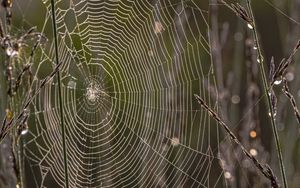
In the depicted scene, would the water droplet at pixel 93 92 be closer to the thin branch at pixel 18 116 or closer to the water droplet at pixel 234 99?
the water droplet at pixel 234 99

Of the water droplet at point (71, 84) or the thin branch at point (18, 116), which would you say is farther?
the water droplet at point (71, 84)

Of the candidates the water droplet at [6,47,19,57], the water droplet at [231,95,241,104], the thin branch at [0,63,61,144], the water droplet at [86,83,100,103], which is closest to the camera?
the thin branch at [0,63,61,144]

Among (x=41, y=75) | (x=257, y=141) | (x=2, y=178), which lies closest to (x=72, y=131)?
(x=257, y=141)

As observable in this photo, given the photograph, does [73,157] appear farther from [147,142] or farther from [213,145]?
[213,145]

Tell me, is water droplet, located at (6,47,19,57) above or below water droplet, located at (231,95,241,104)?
above

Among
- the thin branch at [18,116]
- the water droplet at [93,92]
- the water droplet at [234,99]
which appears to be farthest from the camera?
the water droplet at [234,99]

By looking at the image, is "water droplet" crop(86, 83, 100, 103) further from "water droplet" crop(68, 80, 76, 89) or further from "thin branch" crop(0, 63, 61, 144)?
"thin branch" crop(0, 63, 61, 144)

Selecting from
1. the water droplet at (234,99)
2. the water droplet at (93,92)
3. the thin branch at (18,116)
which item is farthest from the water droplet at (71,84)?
the thin branch at (18,116)

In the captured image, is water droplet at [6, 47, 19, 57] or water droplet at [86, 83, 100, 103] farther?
water droplet at [86, 83, 100, 103]

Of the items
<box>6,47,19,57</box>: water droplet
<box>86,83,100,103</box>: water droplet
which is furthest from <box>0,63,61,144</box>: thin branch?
<box>86,83,100,103</box>: water droplet

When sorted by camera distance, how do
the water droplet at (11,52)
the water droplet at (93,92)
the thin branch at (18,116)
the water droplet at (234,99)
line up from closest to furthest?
the thin branch at (18,116) < the water droplet at (11,52) < the water droplet at (93,92) < the water droplet at (234,99)

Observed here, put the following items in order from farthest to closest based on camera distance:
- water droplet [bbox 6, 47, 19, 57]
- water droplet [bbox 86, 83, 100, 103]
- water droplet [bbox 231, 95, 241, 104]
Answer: water droplet [bbox 231, 95, 241, 104] → water droplet [bbox 86, 83, 100, 103] → water droplet [bbox 6, 47, 19, 57]
